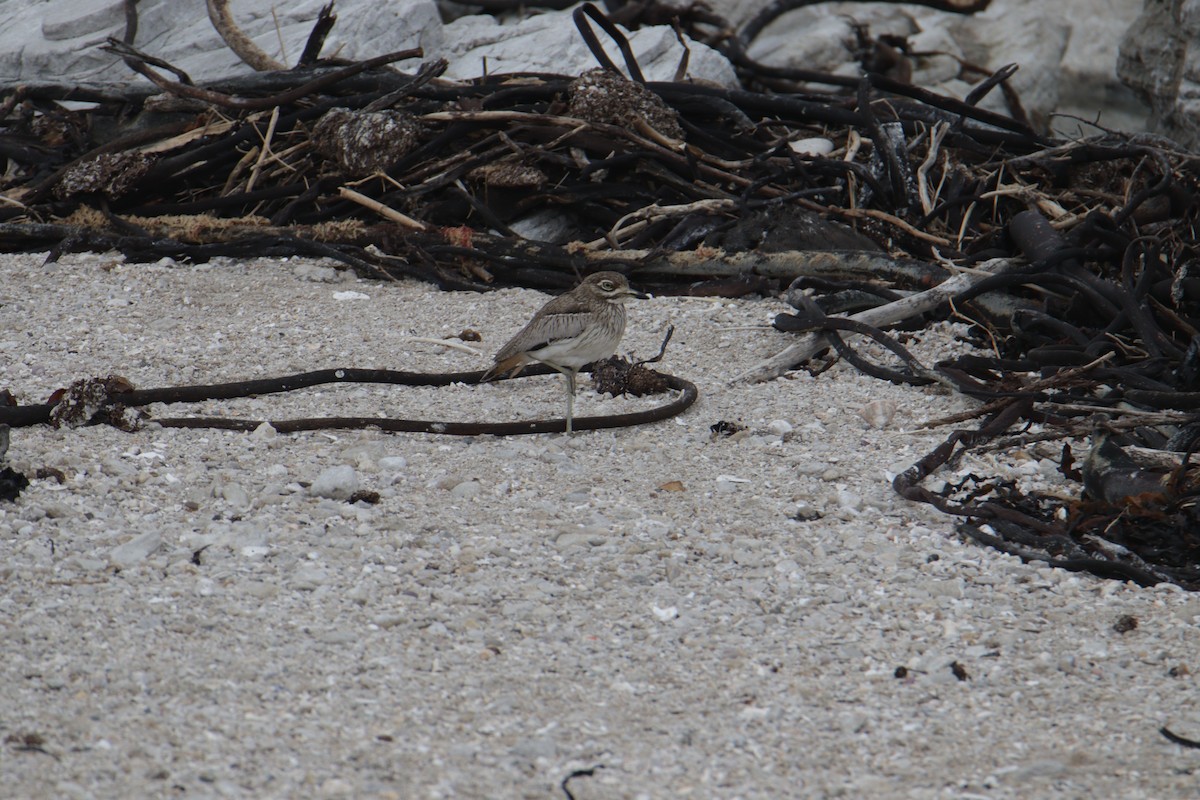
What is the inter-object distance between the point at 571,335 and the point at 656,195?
2.46 metres

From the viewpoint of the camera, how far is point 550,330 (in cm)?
453

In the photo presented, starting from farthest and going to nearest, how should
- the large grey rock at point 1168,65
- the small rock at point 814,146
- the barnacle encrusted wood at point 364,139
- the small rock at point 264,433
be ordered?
the large grey rock at point 1168,65, the small rock at point 814,146, the barnacle encrusted wood at point 364,139, the small rock at point 264,433

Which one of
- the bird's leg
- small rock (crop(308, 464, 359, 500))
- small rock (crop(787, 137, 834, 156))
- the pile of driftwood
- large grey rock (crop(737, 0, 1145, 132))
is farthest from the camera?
large grey rock (crop(737, 0, 1145, 132))

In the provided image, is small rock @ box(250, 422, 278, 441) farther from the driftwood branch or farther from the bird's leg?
the driftwood branch

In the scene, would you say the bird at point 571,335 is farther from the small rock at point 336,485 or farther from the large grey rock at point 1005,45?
the large grey rock at point 1005,45

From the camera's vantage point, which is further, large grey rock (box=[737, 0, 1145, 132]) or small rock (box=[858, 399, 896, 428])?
large grey rock (box=[737, 0, 1145, 132])

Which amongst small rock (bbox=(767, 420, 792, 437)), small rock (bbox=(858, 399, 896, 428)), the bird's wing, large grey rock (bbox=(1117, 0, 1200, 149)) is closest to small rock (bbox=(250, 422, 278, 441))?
the bird's wing

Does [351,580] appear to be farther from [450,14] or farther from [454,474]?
[450,14]

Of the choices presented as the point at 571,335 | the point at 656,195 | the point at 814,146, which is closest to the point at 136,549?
the point at 571,335

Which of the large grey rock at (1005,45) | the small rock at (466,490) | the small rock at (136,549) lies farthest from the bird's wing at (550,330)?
the large grey rock at (1005,45)

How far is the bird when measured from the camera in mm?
4516

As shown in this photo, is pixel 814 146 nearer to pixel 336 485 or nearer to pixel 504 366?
pixel 504 366

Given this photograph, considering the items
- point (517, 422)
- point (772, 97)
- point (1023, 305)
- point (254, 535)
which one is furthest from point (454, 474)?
point (772, 97)

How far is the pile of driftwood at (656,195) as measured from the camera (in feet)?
18.0
